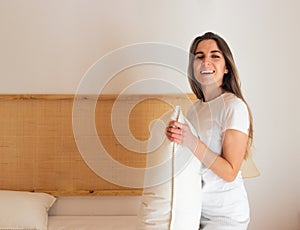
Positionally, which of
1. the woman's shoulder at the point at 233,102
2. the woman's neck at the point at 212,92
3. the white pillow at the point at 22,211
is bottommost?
the white pillow at the point at 22,211

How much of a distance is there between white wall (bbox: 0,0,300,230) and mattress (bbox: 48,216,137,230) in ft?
2.35

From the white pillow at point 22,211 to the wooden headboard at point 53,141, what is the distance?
0.18 metres

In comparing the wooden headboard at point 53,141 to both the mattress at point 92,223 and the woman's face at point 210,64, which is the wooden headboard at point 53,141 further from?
the woman's face at point 210,64

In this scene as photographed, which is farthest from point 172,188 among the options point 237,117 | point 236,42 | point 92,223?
point 236,42

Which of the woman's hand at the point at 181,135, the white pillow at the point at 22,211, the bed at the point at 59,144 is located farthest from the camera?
the bed at the point at 59,144

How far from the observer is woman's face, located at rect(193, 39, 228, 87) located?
163 centimetres

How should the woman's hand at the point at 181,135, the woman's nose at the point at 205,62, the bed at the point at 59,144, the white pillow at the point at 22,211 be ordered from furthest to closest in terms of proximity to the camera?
the bed at the point at 59,144 < the white pillow at the point at 22,211 < the woman's nose at the point at 205,62 < the woman's hand at the point at 181,135

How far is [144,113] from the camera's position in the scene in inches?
92.9

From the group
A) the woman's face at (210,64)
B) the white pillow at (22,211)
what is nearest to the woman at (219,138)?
the woman's face at (210,64)

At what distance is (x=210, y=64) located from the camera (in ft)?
5.32

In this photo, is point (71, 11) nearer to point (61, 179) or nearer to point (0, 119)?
point (0, 119)

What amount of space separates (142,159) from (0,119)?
81 cm

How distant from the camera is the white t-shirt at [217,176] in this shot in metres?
1.49

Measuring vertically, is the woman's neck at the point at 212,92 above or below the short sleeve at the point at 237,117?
above
